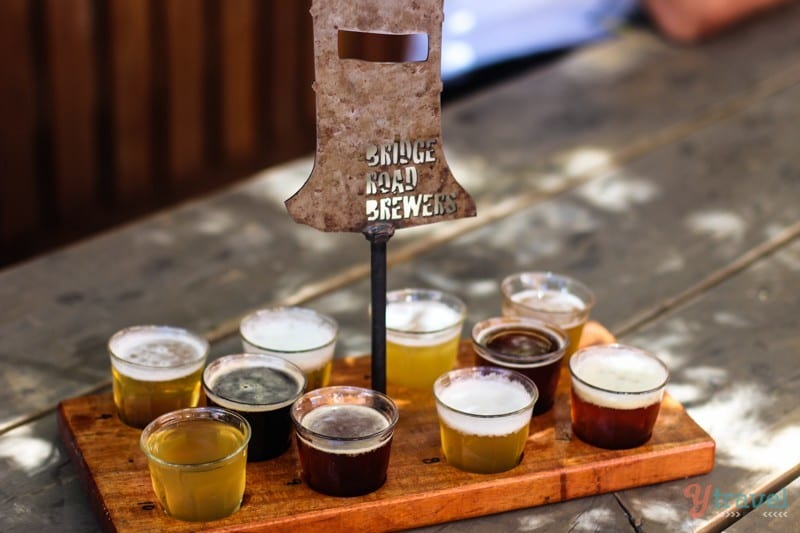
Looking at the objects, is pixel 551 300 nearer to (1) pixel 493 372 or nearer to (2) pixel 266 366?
(1) pixel 493 372

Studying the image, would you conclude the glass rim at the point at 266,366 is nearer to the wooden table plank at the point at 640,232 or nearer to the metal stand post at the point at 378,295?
the metal stand post at the point at 378,295

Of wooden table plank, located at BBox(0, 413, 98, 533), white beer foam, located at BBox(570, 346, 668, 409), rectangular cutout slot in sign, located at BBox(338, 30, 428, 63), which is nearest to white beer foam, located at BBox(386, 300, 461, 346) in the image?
white beer foam, located at BBox(570, 346, 668, 409)

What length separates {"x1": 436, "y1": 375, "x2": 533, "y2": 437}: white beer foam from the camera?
1545 mm

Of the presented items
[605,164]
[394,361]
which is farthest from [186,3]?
[394,361]

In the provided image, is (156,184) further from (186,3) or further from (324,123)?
(324,123)

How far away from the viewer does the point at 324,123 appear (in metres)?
1.50

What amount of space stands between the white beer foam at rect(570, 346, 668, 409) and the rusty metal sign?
0.33 metres

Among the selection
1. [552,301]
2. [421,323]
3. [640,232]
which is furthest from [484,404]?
[640,232]

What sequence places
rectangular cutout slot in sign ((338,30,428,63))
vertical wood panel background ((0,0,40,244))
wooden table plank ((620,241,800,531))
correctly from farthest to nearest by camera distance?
rectangular cutout slot in sign ((338,30,428,63)) → vertical wood panel background ((0,0,40,244)) → wooden table plank ((620,241,800,531))

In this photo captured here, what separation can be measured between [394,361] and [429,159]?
37 cm

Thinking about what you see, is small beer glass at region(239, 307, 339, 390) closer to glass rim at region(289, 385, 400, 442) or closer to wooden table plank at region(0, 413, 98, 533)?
glass rim at region(289, 385, 400, 442)

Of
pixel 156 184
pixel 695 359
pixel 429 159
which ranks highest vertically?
pixel 429 159

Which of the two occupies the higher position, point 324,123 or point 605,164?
point 324,123

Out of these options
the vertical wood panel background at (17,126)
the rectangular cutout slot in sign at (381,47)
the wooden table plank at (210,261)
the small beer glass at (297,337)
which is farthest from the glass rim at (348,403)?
the rectangular cutout slot in sign at (381,47)
